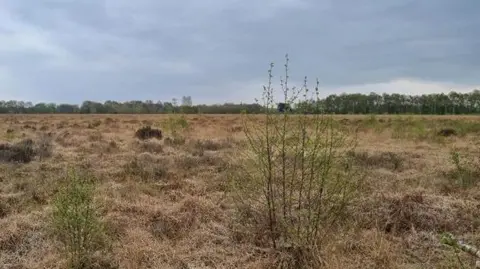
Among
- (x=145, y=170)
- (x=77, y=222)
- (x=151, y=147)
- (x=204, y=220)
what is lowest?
(x=204, y=220)

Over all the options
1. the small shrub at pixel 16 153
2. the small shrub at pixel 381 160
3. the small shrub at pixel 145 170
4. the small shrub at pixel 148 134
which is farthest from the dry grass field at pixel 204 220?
the small shrub at pixel 148 134

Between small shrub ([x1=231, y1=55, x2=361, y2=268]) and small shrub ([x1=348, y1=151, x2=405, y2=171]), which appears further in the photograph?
small shrub ([x1=348, y1=151, x2=405, y2=171])

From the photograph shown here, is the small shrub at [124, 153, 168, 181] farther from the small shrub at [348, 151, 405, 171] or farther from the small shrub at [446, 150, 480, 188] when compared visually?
the small shrub at [446, 150, 480, 188]

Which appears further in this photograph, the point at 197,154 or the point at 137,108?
the point at 137,108

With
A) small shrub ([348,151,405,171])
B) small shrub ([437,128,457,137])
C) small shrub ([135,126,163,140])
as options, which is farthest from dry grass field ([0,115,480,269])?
small shrub ([437,128,457,137])

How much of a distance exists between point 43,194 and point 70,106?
95885 mm

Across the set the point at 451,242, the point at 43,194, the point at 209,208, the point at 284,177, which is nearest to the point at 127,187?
the point at 43,194

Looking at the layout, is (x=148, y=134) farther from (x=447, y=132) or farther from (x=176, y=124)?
(x=447, y=132)

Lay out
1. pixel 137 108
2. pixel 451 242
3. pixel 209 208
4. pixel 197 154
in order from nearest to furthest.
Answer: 1. pixel 451 242
2. pixel 209 208
3. pixel 197 154
4. pixel 137 108

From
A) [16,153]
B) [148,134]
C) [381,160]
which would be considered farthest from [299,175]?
[148,134]

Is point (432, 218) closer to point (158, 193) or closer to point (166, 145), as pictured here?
point (158, 193)

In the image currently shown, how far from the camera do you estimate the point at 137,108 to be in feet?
293

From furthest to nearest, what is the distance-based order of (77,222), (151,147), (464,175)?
(151,147) < (464,175) < (77,222)

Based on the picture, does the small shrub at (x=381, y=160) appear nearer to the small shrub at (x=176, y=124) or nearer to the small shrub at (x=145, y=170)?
the small shrub at (x=145, y=170)
